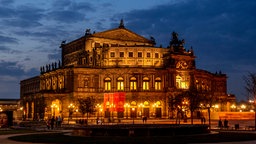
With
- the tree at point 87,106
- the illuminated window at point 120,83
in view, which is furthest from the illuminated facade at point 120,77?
the tree at point 87,106

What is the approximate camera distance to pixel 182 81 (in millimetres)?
119562

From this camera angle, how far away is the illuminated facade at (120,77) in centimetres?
11294

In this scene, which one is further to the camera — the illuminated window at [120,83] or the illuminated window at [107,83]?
the illuminated window at [107,83]

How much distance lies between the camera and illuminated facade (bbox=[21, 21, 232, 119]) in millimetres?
112938

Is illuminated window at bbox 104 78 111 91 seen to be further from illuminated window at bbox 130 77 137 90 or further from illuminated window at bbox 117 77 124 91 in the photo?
illuminated window at bbox 130 77 137 90

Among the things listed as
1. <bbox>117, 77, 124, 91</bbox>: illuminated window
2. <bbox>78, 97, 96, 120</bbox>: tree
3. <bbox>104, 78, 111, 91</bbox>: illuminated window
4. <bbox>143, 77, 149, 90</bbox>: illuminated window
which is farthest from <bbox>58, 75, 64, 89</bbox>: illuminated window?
<bbox>143, 77, 149, 90</bbox>: illuminated window

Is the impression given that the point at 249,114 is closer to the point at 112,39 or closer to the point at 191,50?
the point at 191,50

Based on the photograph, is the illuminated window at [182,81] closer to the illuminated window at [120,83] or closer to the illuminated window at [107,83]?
the illuminated window at [120,83]

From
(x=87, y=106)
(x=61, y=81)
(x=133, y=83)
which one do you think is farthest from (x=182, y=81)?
(x=61, y=81)

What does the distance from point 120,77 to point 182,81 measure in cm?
1867

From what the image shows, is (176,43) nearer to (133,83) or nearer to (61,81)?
(133,83)

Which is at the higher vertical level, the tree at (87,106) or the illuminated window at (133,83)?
the illuminated window at (133,83)

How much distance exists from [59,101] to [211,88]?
50533 millimetres

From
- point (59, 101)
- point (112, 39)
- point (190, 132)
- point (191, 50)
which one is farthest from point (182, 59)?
point (190, 132)
